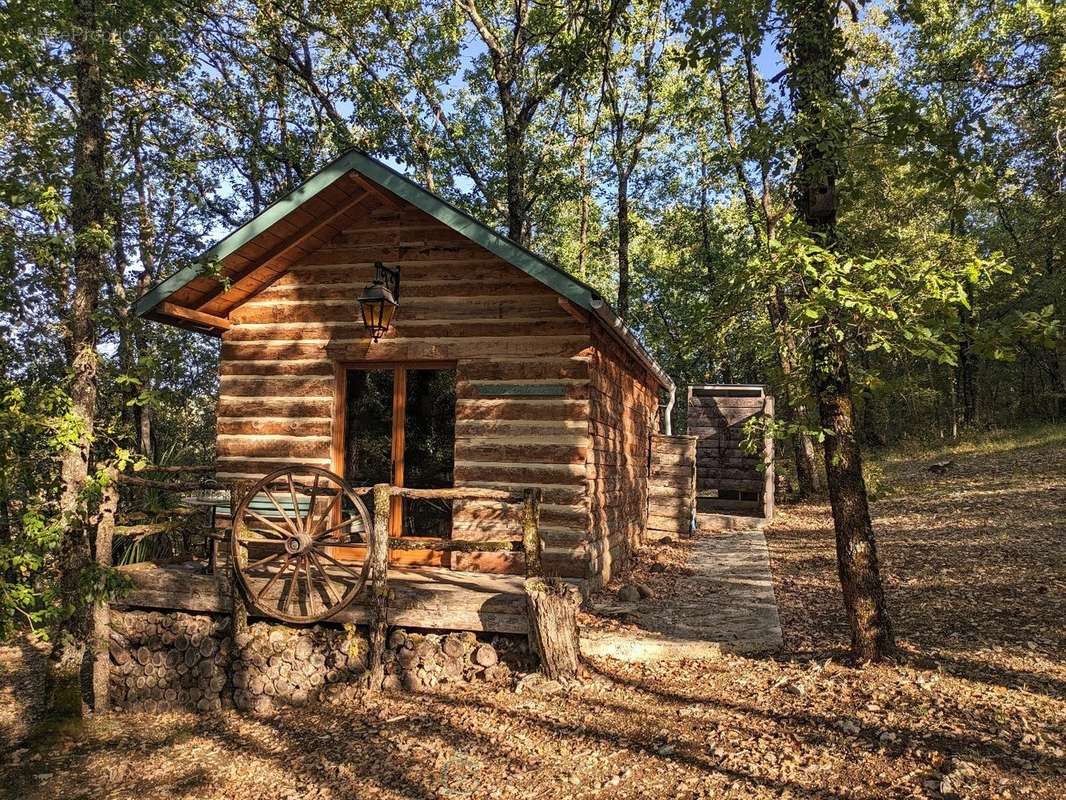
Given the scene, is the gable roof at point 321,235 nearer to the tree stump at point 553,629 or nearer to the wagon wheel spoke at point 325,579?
the tree stump at point 553,629

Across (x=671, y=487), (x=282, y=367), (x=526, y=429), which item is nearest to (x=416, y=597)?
(x=526, y=429)

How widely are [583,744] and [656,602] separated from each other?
3253 millimetres

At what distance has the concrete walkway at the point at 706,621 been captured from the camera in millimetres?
6129

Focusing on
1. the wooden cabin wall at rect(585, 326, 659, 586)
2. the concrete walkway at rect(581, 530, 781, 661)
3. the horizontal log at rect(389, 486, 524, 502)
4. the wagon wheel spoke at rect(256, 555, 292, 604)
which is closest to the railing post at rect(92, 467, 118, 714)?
the wagon wheel spoke at rect(256, 555, 292, 604)

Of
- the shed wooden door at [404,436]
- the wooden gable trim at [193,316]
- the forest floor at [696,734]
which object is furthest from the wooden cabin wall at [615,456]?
the wooden gable trim at [193,316]

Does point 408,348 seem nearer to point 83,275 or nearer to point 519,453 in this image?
point 519,453

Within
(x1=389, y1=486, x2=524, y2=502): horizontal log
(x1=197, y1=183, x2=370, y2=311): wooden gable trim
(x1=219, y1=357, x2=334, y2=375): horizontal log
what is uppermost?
(x1=197, y1=183, x2=370, y2=311): wooden gable trim

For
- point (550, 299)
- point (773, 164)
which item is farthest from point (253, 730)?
point (773, 164)

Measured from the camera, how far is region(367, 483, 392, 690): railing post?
6078 millimetres

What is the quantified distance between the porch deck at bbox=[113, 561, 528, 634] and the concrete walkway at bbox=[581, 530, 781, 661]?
0.94m

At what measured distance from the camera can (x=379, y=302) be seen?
7316 millimetres

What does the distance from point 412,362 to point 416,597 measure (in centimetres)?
307

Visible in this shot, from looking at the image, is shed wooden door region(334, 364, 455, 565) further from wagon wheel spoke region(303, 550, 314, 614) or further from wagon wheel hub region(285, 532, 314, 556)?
wagon wheel hub region(285, 532, 314, 556)

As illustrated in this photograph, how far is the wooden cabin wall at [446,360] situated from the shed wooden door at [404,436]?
0.83 feet
